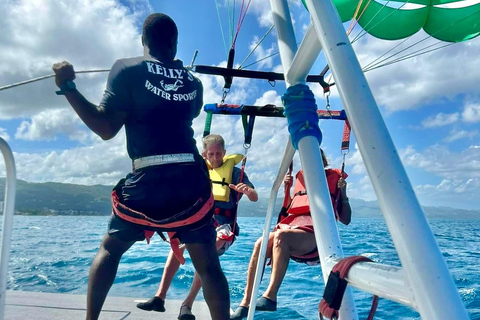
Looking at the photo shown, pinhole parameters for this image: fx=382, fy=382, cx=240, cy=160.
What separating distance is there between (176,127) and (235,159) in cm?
191

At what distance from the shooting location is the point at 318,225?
4.11 ft

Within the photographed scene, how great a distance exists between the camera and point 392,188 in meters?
0.67

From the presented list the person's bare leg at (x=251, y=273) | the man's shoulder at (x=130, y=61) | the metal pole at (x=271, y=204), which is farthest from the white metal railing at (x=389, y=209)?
the person's bare leg at (x=251, y=273)

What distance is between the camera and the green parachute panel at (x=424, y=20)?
604 centimetres

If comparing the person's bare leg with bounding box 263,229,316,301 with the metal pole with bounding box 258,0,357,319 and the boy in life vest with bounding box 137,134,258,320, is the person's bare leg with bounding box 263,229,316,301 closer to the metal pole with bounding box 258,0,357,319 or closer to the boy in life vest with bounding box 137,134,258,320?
the boy in life vest with bounding box 137,134,258,320

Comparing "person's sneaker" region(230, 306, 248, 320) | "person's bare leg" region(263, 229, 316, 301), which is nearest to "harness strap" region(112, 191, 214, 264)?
"person's sneaker" region(230, 306, 248, 320)

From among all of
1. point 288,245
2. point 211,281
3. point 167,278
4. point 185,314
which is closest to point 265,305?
point 288,245

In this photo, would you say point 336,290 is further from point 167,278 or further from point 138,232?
point 167,278

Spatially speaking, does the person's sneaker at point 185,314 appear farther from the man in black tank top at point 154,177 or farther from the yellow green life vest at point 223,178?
the man in black tank top at point 154,177

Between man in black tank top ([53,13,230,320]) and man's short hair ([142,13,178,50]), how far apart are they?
105mm

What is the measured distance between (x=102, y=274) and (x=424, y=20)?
6864mm

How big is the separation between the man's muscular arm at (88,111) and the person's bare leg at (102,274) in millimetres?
516

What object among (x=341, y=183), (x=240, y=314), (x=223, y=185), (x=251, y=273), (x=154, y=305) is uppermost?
(x=223, y=185)

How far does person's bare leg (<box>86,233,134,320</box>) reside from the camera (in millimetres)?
1743
